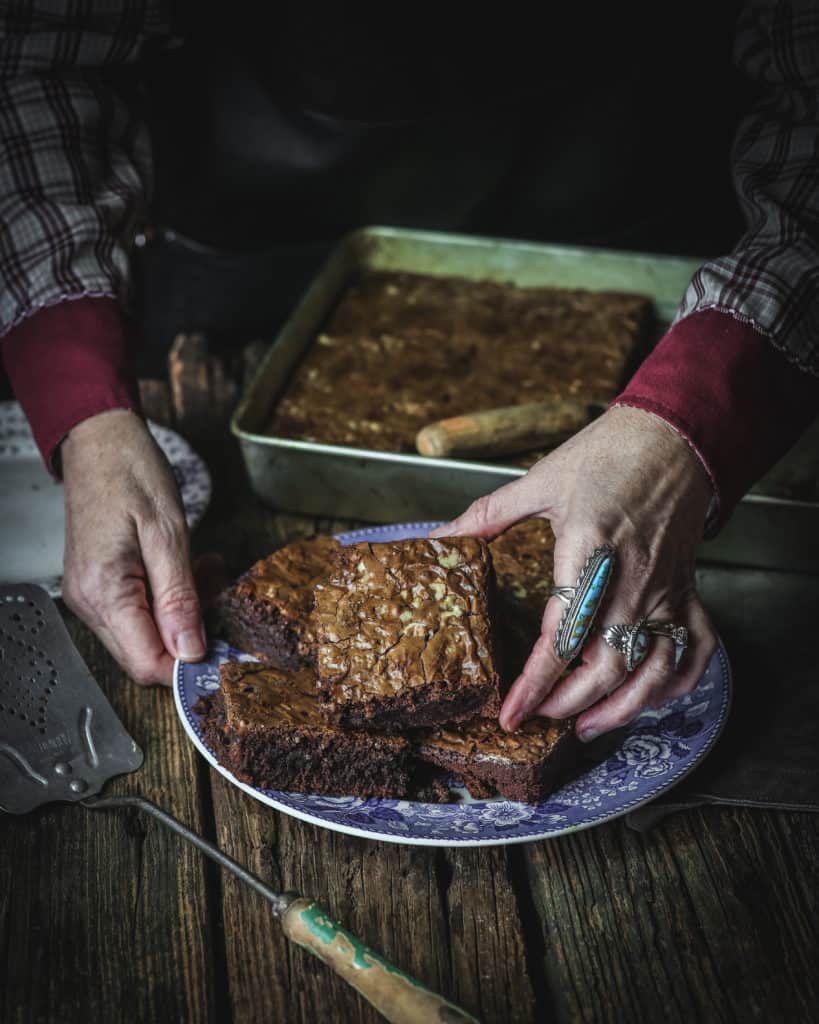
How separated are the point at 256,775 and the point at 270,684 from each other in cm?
19

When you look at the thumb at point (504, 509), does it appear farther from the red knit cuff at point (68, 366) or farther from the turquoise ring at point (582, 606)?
the red knit cuff at point (68, 366)

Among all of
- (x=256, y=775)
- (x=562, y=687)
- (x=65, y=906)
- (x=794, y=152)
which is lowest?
(x=65, y=906)

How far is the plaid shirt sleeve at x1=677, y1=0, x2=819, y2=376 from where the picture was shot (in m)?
2.26

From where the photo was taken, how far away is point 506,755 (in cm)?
194

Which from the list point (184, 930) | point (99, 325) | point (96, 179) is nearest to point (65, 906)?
point (184, 930)

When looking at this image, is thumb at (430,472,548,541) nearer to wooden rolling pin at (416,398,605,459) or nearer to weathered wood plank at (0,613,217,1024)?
wooden rolling pin at (416,398,605,459)

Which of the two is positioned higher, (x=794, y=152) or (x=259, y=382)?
(x=794, y=152)

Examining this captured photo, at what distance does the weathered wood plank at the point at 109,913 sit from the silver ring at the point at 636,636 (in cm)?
86

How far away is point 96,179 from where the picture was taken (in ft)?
9.07

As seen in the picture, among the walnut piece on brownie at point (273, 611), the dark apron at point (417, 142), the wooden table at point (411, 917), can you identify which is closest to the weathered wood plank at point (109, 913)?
the wooden table at point (411, 917)

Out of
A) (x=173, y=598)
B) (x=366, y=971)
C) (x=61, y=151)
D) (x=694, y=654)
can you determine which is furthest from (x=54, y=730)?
(x=61, y=151)

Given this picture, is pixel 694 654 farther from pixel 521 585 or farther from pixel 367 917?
pixel 367 917

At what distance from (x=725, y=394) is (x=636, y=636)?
0.55 metres

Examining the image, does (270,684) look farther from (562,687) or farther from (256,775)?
(562,687)
